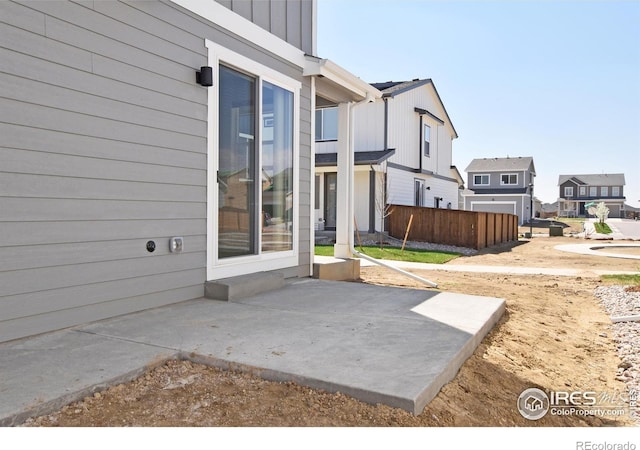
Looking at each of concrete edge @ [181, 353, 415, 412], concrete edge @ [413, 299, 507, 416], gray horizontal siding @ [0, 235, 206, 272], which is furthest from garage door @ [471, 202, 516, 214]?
concrete edge @ [181, 353, 415, 412]

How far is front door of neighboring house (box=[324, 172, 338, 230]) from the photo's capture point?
685 inches

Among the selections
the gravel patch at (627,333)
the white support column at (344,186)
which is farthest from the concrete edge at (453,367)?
the white support column at (344,186)

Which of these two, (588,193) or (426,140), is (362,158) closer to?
(426,140)

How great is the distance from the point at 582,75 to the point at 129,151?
8.51m

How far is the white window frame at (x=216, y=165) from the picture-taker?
485cm

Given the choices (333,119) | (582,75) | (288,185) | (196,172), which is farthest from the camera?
(333,119)

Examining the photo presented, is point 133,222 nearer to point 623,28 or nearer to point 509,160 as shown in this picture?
point 623,28

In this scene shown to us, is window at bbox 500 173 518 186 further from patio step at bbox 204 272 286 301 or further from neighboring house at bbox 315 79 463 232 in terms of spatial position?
patio step at bbox 204 272 286 301

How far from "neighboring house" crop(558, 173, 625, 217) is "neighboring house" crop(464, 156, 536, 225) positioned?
27.9m

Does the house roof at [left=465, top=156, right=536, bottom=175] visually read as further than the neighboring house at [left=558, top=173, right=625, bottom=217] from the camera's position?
No

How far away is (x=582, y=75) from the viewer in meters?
8.88

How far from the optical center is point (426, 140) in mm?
20797

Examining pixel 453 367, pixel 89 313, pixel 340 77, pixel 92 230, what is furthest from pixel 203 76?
pixel 453 367

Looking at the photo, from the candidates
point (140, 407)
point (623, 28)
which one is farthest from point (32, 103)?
point (623, 28)
